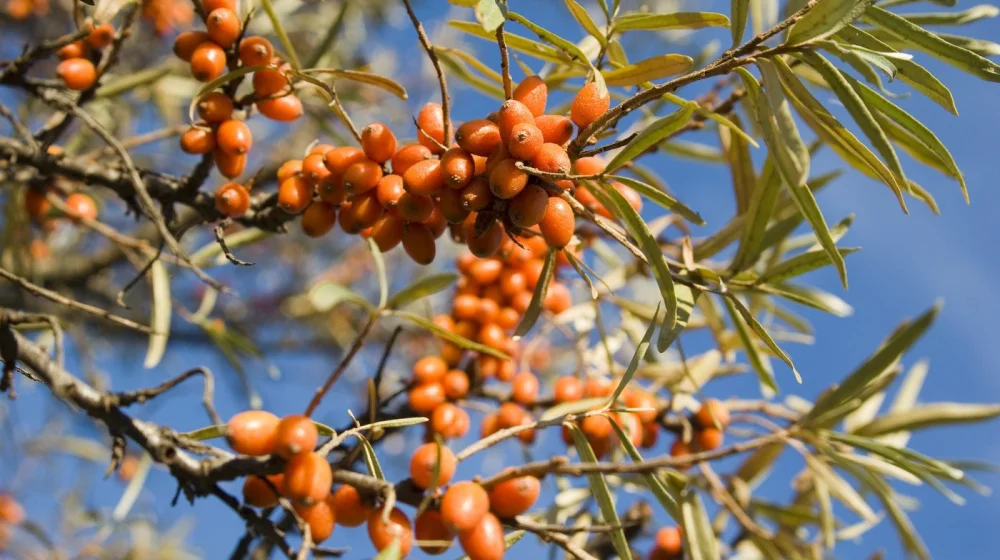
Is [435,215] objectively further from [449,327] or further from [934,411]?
[934,411]

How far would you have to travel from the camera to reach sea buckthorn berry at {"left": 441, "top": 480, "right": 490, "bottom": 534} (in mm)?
1005

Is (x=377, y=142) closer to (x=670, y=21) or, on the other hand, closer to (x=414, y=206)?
(x=414, y=206)

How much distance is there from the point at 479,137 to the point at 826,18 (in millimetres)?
414

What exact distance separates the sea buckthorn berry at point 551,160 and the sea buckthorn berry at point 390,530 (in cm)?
48

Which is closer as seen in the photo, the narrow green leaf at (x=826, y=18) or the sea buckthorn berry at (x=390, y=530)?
the narrow green leaf at (x=826, y=18)

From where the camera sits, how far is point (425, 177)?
3.32 feet

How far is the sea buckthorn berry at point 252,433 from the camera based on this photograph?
1059 mm

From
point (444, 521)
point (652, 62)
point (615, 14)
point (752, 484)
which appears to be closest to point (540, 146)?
point (652, 62)

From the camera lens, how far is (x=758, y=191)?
4.38 ft

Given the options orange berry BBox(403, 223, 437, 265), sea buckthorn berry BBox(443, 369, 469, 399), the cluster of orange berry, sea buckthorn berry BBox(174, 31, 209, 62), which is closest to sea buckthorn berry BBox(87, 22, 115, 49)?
the cluster of orange berry

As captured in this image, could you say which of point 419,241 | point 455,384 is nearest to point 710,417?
point 455,384

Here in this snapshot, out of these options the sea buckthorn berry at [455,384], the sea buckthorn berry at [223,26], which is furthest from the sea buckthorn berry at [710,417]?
the sea buckthorn berry at [223,26]

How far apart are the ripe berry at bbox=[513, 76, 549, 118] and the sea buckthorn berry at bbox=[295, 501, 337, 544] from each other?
0.61 m

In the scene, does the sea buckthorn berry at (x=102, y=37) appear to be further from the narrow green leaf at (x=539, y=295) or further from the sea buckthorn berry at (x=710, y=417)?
the sea buckthorn berry at (x=710, y=417)
